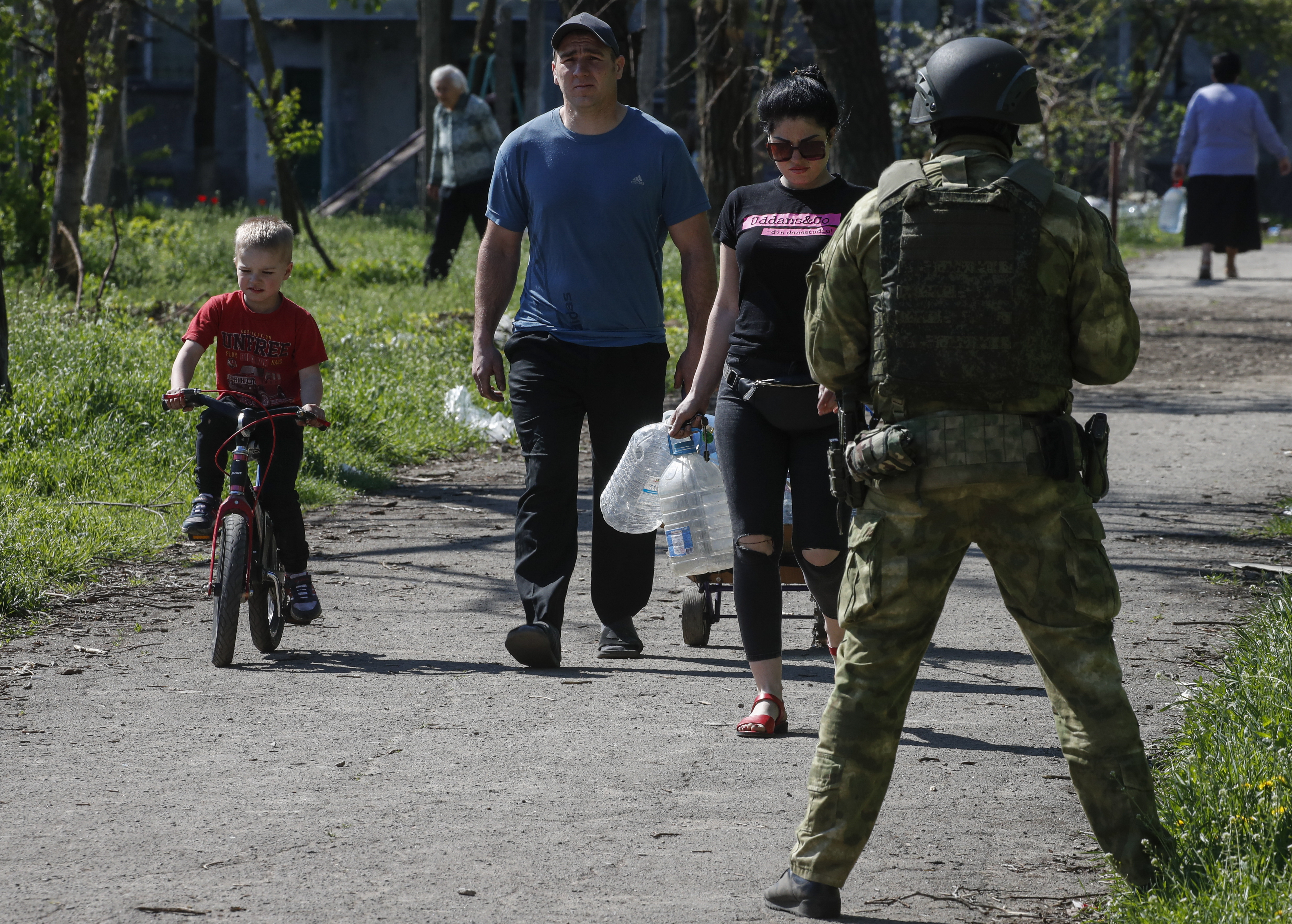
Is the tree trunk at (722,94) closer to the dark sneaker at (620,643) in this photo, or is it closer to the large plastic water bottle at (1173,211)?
the dark sneaker at (620,643)

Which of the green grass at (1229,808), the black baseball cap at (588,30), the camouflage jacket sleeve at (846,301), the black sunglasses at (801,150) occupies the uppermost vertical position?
the black baseball cap at (588,30)

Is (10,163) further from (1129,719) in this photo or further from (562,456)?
(1129,719)

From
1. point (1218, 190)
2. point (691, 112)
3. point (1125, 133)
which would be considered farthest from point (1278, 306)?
A: point (1125, 133)

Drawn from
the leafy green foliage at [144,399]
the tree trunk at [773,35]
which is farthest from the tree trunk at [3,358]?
the tree trunk at [773,35]

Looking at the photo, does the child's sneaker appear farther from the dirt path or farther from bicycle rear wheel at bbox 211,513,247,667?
bicycle rear wheel at bbox 211,513,247,667

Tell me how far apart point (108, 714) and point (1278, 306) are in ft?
46.8

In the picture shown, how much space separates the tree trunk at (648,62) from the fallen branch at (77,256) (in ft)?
18.4

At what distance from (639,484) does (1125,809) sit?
2.54m

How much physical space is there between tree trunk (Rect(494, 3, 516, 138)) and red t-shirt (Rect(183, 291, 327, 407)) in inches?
644

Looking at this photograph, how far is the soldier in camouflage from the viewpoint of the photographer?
3111 millimetres

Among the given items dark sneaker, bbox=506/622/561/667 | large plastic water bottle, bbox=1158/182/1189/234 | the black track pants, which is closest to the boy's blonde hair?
the black track pants

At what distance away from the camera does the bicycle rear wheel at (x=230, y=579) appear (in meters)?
5.33

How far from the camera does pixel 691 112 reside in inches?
829

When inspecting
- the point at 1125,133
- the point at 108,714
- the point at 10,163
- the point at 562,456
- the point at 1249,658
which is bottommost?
the point at 108,714
